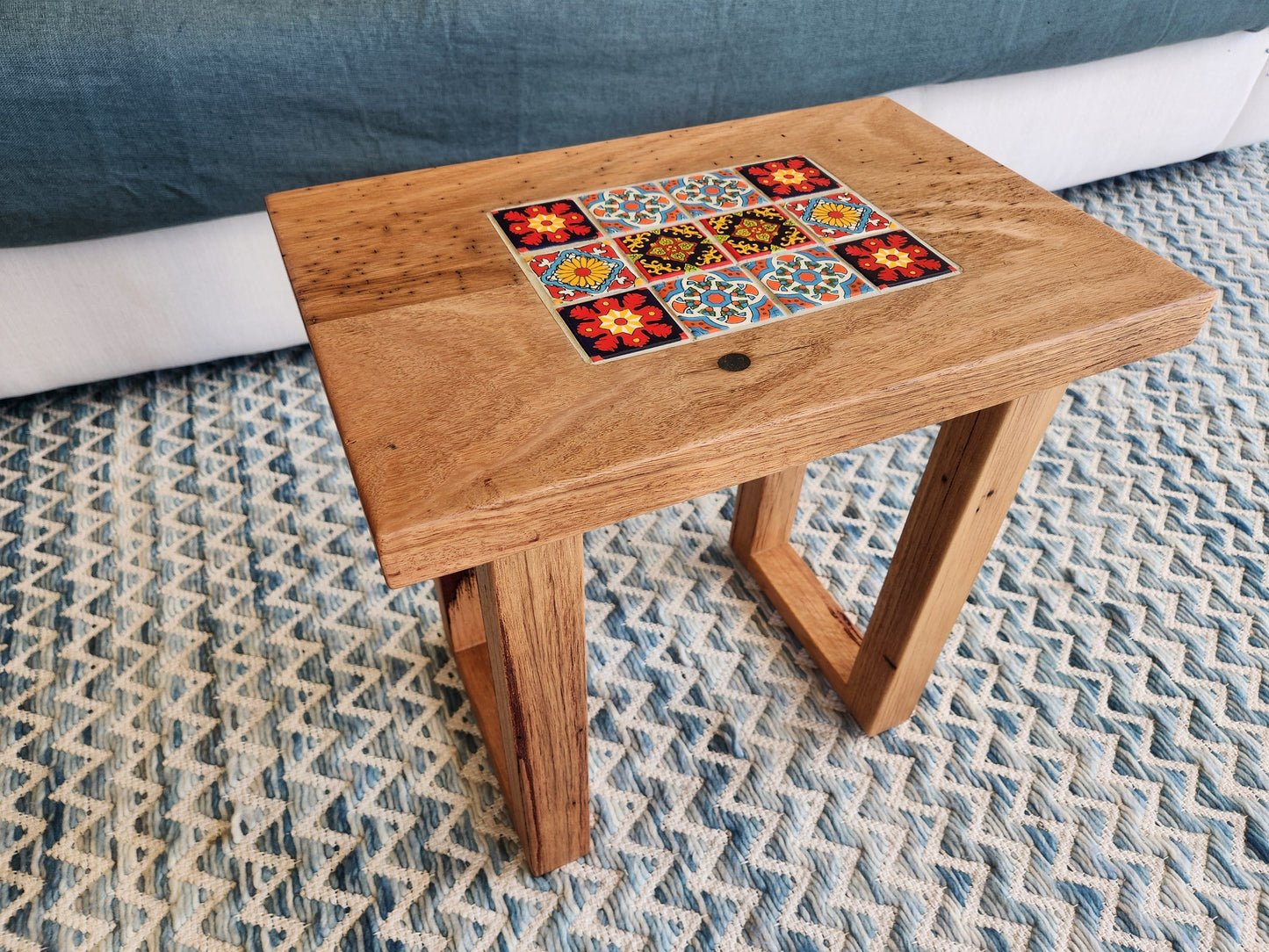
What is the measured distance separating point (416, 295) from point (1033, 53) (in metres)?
1.35

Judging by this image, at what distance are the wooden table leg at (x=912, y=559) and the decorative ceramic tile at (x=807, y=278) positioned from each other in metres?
0.15

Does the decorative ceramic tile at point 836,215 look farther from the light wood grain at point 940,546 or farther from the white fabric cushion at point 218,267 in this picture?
the white fabric cushion at point 218,267

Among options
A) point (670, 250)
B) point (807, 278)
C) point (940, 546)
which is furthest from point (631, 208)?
point (940, 546)

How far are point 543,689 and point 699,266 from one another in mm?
369

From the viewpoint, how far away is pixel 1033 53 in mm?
1576

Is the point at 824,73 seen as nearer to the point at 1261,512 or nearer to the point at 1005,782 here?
the point at 1261,512

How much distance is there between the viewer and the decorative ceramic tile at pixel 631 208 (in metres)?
0.81

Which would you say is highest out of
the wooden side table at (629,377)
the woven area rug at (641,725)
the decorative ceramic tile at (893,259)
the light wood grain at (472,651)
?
Answer: the decorative ceramic tile at (893,259)

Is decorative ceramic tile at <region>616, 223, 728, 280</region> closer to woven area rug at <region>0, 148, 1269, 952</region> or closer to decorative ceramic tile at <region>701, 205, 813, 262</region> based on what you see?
decorative ceramic tile at <region>701, 205, 813, 262</region>

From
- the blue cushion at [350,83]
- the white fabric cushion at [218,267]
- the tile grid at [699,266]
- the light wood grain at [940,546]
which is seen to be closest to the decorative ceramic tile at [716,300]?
the tile grid at [699,266]

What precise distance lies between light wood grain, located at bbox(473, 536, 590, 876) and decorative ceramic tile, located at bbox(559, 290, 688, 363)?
0.15 metres

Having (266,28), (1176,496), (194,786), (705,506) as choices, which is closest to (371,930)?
(194,786)

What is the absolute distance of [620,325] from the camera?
2.27ft

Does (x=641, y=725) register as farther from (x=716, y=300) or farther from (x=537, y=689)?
(x=716, y=300)
